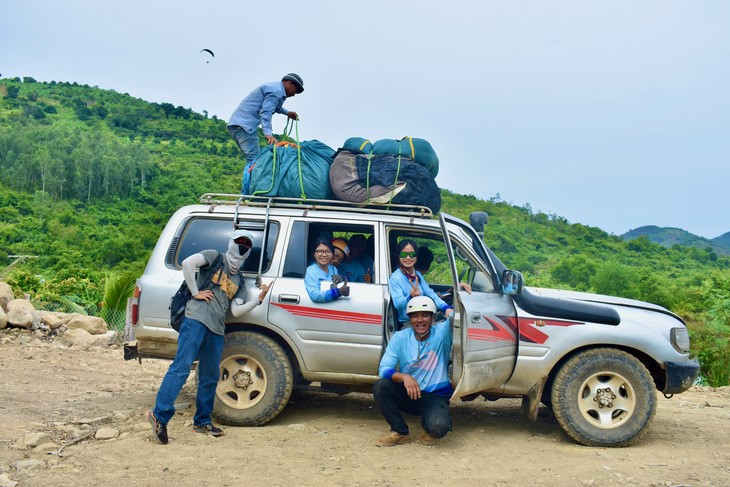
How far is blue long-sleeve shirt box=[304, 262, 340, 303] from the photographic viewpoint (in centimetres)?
623

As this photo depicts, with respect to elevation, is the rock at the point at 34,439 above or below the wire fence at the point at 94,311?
below

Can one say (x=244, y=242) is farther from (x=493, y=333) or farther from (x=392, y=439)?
(x=493, y=333)

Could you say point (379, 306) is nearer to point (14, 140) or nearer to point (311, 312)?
point (311, 312)

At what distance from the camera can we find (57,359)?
10.8 meters

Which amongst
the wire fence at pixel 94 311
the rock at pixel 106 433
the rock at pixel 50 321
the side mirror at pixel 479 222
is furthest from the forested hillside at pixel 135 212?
the rock at pixel 106 433

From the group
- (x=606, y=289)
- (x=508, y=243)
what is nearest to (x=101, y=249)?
(x=508, y=243)

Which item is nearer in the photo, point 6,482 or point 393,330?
point 6,482

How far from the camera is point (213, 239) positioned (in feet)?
21.7

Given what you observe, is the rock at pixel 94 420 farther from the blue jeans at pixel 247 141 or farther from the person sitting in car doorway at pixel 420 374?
the blue jeans at pixel 247 141

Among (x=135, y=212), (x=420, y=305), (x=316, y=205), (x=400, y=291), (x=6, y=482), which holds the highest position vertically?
(x=135, y=212)

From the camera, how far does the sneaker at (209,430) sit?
6.12 meters

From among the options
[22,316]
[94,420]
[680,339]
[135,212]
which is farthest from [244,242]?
[135,212]

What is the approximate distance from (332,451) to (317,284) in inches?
54.8

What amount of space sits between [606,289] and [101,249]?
122 ft
